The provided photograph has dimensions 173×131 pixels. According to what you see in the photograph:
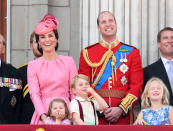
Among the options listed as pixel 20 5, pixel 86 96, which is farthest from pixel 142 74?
pixel 20 5

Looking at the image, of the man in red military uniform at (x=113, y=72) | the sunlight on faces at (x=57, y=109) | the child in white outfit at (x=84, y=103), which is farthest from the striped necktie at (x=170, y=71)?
the sunlight on faces at (x=57, y=109)

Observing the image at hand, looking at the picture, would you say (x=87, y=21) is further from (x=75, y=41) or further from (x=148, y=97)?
(x=148, y=97)

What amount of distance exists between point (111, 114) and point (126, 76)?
1.61ft

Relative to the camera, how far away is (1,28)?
28.0ft

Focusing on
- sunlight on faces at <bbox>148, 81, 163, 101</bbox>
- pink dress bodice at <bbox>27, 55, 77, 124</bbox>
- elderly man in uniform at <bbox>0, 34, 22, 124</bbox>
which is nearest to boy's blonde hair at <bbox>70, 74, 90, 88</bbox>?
pink dress bodice at <bbox>27, 55, 77, 124</bbox>

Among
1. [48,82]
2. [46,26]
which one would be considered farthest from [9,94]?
[46,26]

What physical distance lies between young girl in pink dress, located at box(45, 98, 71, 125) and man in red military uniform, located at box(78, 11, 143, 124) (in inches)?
22.6

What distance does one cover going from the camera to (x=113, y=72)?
24.1 ft

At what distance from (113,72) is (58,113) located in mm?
990

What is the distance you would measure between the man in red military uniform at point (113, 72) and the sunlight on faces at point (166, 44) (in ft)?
1.41

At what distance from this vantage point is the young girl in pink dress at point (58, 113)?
6.62 m

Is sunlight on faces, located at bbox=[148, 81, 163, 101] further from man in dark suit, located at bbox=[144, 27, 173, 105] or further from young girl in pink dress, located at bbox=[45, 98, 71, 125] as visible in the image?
young girl in pink dress, located at bbox=[45, 98, 71, 125]

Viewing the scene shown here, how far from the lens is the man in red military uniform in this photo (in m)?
7.14

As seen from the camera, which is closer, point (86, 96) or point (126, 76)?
point (86, 96)
